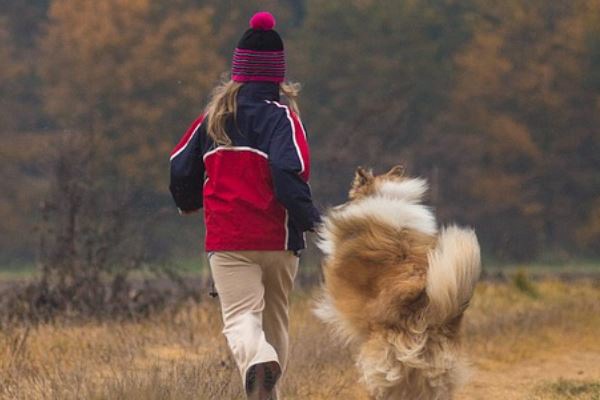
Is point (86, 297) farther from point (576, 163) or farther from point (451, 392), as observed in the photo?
point (576, 163)

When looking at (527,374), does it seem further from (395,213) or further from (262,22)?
(262,22)

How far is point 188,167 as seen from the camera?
7086 mm

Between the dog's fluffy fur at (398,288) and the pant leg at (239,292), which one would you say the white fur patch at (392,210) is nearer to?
the dog's fluffy fur at (398,288)

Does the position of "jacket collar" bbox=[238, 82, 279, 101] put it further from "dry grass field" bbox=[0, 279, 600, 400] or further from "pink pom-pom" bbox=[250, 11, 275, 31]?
"dry grass field" bbox=[0, 279, 600, 400]

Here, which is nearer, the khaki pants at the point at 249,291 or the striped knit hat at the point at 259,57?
the khaki pants at the point at 249,291

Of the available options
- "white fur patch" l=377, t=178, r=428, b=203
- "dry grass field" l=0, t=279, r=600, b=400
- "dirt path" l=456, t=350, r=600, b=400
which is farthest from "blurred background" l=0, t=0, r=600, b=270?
"white fur patch" l=377, t=178, r=428, b=203

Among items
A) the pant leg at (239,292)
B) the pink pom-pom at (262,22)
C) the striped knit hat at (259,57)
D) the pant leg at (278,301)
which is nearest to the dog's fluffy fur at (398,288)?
the pant leg at (278,301)

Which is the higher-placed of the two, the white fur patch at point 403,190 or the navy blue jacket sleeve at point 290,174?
the navy blue jacket sleeve at point 290,174

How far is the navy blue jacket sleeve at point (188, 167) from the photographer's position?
7070 mm

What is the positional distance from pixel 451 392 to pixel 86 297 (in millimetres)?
6609

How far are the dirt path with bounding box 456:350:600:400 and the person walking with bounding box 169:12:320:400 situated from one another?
2.67 meters

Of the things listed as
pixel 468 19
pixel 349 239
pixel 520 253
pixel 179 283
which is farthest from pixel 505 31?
pixel 349 239

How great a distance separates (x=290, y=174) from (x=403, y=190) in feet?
2.55

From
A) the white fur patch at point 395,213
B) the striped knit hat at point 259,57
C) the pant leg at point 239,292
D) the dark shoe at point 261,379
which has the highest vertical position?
the striped knit hat at point 259,57
